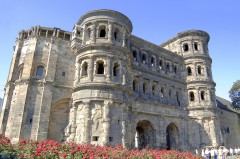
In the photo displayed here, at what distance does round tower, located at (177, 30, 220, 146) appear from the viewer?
26.0 metres

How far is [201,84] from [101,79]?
1475cm

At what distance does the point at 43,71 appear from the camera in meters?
22.2

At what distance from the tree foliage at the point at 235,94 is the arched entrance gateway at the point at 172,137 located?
1771cm

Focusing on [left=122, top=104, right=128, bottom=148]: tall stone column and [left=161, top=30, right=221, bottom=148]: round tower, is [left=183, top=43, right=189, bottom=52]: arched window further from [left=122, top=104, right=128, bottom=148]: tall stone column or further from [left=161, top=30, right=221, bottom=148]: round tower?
[left=122, top=104, right=128, bottom=148]: tall stone column

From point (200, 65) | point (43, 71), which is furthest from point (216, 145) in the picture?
point (43, 71)

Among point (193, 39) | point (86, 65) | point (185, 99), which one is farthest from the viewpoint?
point (193, 39)

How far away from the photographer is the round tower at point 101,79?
17.9 m

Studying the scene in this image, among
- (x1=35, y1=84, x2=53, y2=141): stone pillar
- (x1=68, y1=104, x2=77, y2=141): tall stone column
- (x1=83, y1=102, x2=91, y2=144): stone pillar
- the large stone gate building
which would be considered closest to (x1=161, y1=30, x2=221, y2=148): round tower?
the large stone gate building

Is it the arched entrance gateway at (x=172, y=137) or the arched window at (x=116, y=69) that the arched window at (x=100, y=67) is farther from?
the arched entrance gateway at (x=172, y=137)

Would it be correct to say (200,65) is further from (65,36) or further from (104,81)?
(65,36)

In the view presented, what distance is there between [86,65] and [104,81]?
118 inches

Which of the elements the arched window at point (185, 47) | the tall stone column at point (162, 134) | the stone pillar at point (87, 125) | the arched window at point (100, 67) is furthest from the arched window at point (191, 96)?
the stone pillar at point (87, 125)

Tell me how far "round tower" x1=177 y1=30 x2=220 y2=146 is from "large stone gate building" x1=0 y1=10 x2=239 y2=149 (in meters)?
0.12

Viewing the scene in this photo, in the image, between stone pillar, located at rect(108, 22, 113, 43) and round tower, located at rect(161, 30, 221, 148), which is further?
round tower, located at rect(161, 30, 221, 148)
